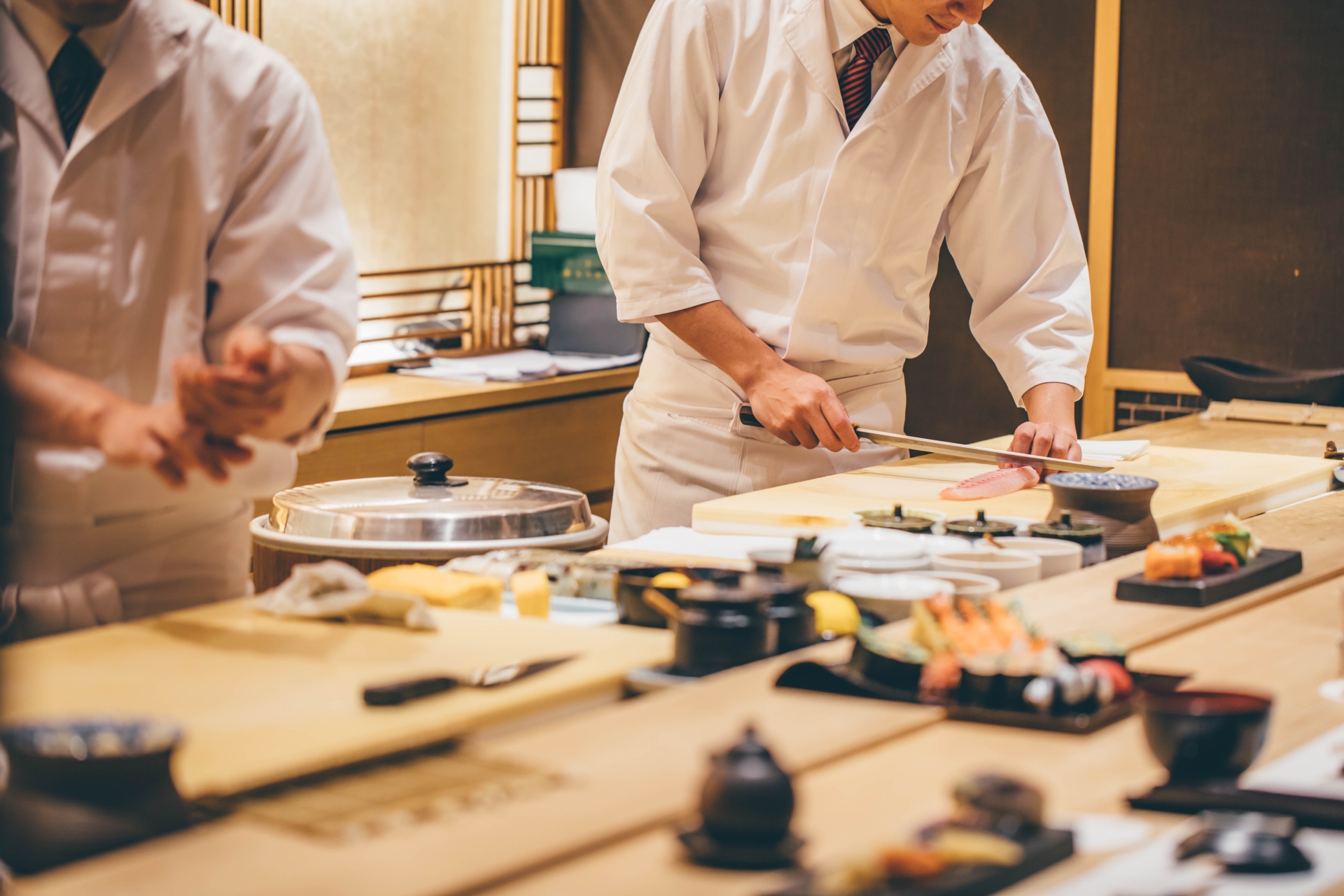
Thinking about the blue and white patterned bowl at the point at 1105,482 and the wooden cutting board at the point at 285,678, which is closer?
the wooden cutting board at the point at 285,678

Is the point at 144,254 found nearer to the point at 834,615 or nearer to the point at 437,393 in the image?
the point at 834,615

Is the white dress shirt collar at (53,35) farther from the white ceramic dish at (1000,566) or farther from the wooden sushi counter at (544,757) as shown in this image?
the white ceramic dish at (1000,566)

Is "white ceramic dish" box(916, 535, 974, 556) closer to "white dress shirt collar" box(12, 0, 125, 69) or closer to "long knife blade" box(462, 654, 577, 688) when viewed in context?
"long knife blade" box(462, 654, 577, 688)

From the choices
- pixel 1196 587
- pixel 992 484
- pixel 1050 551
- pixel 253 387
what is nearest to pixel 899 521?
pixel 1050 551

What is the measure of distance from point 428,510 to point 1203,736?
5.17 ft

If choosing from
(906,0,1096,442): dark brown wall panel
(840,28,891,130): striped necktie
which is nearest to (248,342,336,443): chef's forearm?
(840,28,891,130): striped necktie

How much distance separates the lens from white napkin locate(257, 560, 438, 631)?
1.64m

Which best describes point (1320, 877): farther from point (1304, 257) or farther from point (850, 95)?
point (1304, 257)

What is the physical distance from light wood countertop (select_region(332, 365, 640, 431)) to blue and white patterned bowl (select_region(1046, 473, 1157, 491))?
2237 millimetres

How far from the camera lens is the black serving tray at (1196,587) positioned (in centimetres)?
180

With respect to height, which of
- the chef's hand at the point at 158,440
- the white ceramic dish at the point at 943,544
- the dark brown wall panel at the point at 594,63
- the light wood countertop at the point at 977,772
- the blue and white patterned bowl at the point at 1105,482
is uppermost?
the dark brown wall panel at the point at 594,63

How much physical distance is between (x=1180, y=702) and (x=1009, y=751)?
0.15 m

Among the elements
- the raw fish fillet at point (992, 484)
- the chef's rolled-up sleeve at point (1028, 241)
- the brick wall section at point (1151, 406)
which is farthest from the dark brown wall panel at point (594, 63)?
the raw fish fillet at point (992, 484)

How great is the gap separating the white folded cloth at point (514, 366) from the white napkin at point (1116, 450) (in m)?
2.07
